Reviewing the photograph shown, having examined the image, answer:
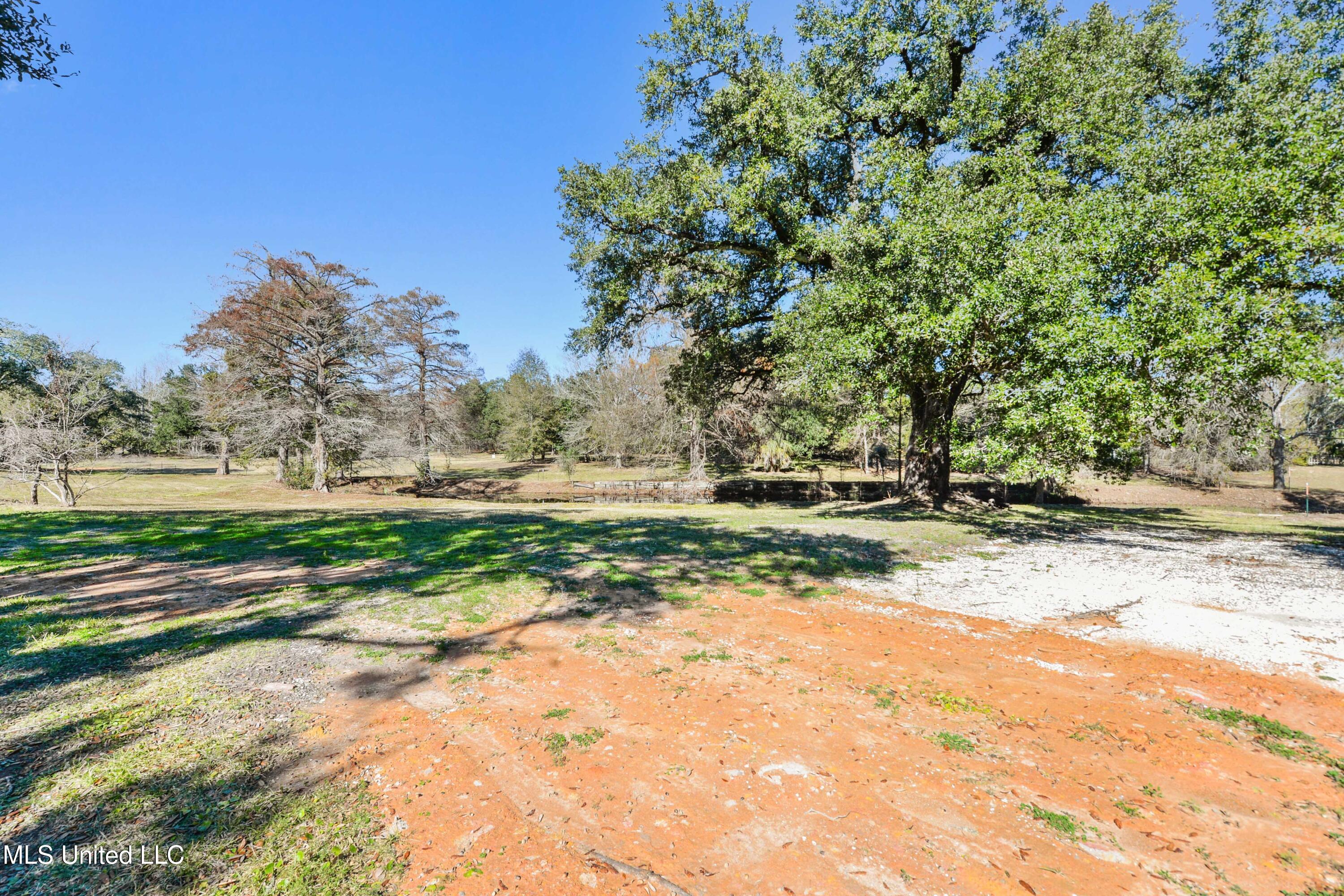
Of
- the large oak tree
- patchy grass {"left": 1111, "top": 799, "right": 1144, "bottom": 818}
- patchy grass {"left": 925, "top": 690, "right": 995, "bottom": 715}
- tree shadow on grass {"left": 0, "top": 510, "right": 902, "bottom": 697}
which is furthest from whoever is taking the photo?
the large oak tree

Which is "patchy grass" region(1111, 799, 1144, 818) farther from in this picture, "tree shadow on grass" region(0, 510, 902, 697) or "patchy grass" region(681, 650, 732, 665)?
"tree shadow on grass" region(0, 510, 902, 697)

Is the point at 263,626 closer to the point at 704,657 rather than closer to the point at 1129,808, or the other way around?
the point at 704,657

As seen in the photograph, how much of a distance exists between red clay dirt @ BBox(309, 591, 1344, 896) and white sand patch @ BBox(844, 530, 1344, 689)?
2.35ft

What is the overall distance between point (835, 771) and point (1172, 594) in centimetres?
671

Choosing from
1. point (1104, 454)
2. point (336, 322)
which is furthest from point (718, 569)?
point (336, 322)

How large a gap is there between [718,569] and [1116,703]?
16.0 feet

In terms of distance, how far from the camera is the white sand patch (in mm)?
5164

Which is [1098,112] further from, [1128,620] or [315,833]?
[315,833]

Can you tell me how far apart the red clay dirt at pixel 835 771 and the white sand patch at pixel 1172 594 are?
2.35 ft

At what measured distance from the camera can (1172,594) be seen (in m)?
6.75

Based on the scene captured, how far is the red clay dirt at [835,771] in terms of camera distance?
2449mm

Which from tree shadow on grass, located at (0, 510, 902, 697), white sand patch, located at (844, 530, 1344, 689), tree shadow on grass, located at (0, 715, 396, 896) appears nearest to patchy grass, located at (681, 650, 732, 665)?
tree shadow on grass, located at (0, 510, 902, 697)

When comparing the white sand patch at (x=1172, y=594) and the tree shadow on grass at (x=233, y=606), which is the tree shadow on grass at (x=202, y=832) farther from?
the white sand patch at (x=1172, y=594)

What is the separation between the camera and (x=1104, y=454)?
10.3m
